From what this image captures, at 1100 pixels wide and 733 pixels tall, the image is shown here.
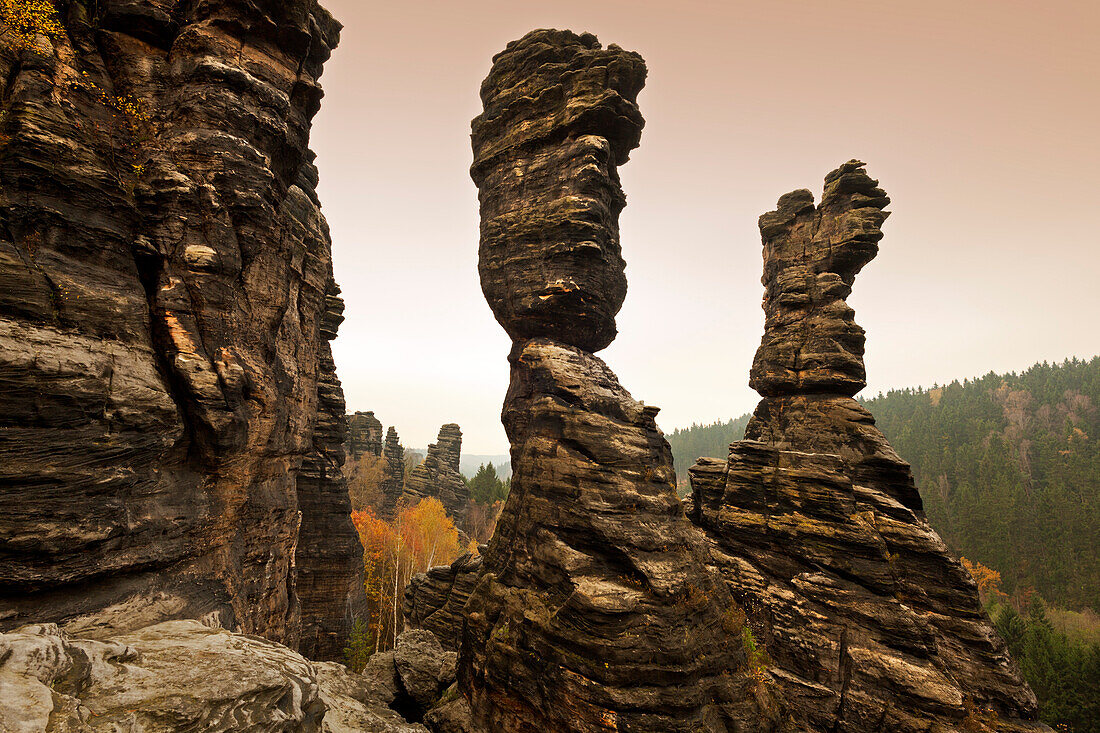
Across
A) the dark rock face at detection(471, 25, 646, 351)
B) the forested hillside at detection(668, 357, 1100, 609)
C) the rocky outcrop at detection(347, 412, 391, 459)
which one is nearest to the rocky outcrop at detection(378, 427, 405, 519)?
the rocky outcrop at detection(347, 412, 391, 459)

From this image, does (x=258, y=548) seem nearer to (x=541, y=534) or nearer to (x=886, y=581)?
(x=541, y=534)

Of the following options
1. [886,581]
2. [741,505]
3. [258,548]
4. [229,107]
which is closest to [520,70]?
[229,107]

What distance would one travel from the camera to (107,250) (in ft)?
34.9

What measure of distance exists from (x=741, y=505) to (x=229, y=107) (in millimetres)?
26868

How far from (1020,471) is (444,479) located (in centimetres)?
13883

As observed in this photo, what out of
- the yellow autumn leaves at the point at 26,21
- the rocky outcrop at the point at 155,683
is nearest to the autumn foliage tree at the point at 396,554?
the rocky outcrop at the point at 155,683

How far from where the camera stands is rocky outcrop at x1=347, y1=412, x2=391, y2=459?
266 feet

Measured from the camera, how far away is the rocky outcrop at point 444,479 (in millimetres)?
78000

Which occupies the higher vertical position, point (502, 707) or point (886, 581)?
point (886, 581)

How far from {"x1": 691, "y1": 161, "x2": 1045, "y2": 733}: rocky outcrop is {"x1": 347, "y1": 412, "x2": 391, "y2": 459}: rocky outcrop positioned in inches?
2827

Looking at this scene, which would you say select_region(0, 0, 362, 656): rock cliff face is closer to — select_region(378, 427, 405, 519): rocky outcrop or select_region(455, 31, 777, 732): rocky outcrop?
select_region(455, 31, 777, 732): rocky outcrop

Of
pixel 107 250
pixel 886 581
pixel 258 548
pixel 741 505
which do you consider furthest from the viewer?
pixel 741 505

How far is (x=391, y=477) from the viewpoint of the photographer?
249 ft

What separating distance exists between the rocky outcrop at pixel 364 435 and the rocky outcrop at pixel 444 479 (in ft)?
31.3
